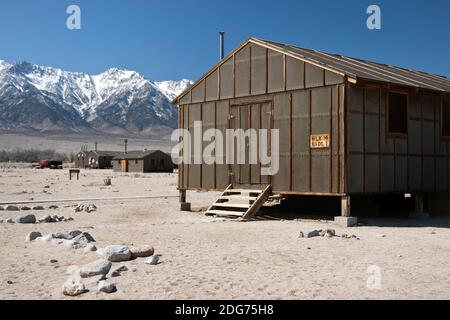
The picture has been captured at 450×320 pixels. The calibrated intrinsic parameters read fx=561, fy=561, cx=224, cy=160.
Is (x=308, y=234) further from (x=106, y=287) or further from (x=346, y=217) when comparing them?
(x=106, y=287)

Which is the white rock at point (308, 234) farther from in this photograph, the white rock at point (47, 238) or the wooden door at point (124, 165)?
the wooden door at point (124, 165)

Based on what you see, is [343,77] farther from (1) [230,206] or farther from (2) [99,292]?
(2) [99,292]

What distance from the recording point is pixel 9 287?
831 cm

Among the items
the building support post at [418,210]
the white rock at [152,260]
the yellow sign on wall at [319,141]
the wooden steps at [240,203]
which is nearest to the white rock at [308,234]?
the yellow sign on wall at [319,141]

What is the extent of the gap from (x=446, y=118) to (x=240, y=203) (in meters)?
8.21

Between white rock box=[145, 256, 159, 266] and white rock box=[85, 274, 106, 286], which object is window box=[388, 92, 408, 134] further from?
white rock box=[85, 274, 106, 286]

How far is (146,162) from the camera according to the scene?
73.8m

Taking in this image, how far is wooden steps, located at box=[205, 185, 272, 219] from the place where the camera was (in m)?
18.2

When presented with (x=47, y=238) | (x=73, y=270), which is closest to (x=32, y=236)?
(x=47, y=238)

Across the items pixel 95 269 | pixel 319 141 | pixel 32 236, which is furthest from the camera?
pixel 319 141

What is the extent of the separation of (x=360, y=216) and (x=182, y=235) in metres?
8.33

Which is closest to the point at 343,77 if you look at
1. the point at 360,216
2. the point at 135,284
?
the point at 360,216
